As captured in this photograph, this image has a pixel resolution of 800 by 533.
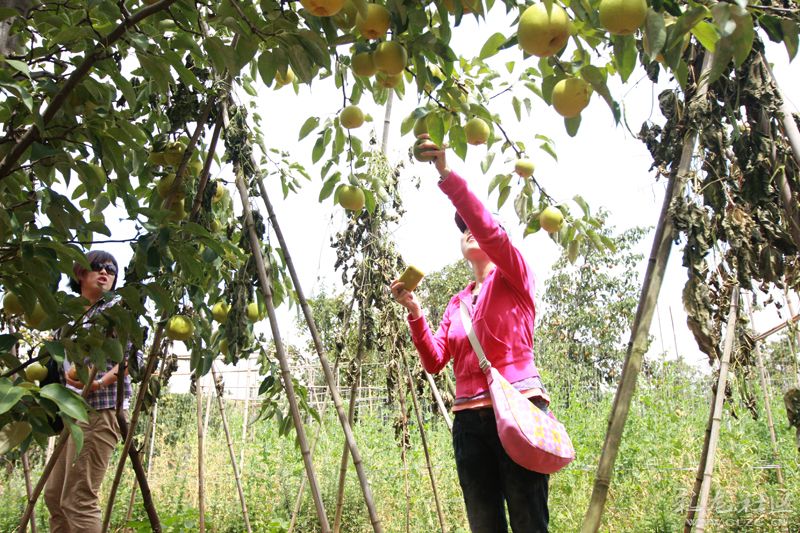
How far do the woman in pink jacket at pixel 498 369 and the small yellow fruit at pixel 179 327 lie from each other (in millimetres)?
834

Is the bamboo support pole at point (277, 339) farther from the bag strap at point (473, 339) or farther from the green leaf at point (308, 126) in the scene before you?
the bag strap at point (473, 339)

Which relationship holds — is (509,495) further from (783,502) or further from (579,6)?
(783,502)

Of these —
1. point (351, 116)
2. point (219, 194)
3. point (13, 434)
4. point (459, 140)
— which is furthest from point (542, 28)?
point (219, 194)

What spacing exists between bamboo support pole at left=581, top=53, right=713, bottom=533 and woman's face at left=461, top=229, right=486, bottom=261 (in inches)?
39.3

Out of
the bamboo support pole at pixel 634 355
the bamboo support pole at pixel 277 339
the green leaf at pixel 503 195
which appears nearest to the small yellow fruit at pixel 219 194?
the bamboo support pole at pixel 277 339

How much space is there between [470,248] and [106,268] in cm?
147

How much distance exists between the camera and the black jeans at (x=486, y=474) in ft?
5.51

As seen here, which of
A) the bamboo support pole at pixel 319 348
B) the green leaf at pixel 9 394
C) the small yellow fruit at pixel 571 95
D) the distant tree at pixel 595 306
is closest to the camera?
the green leaf at pixel 9 394

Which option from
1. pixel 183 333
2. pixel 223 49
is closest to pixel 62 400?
pixel 223 49

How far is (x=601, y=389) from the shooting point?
634 centimetres

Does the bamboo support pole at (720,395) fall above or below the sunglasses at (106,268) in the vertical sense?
below

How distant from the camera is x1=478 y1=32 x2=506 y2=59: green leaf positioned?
139 cm

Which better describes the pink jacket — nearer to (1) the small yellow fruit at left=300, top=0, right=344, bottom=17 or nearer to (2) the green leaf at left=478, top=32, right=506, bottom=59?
(2) the green leaf at left=478, top=32, right=506, bottom=59

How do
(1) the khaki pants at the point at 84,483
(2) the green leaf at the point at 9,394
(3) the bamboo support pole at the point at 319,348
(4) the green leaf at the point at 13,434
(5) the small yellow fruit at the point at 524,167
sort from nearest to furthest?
1. (2) the green leaf at the point at 9,394
2. (4) the green leaf at the point at 13,434
3. (3) the bamboo support pole at the point at 319,348
4. (5) the small yellow fruit at the point at 524,167
5. (1) the khaki pants at the point at 84,483
